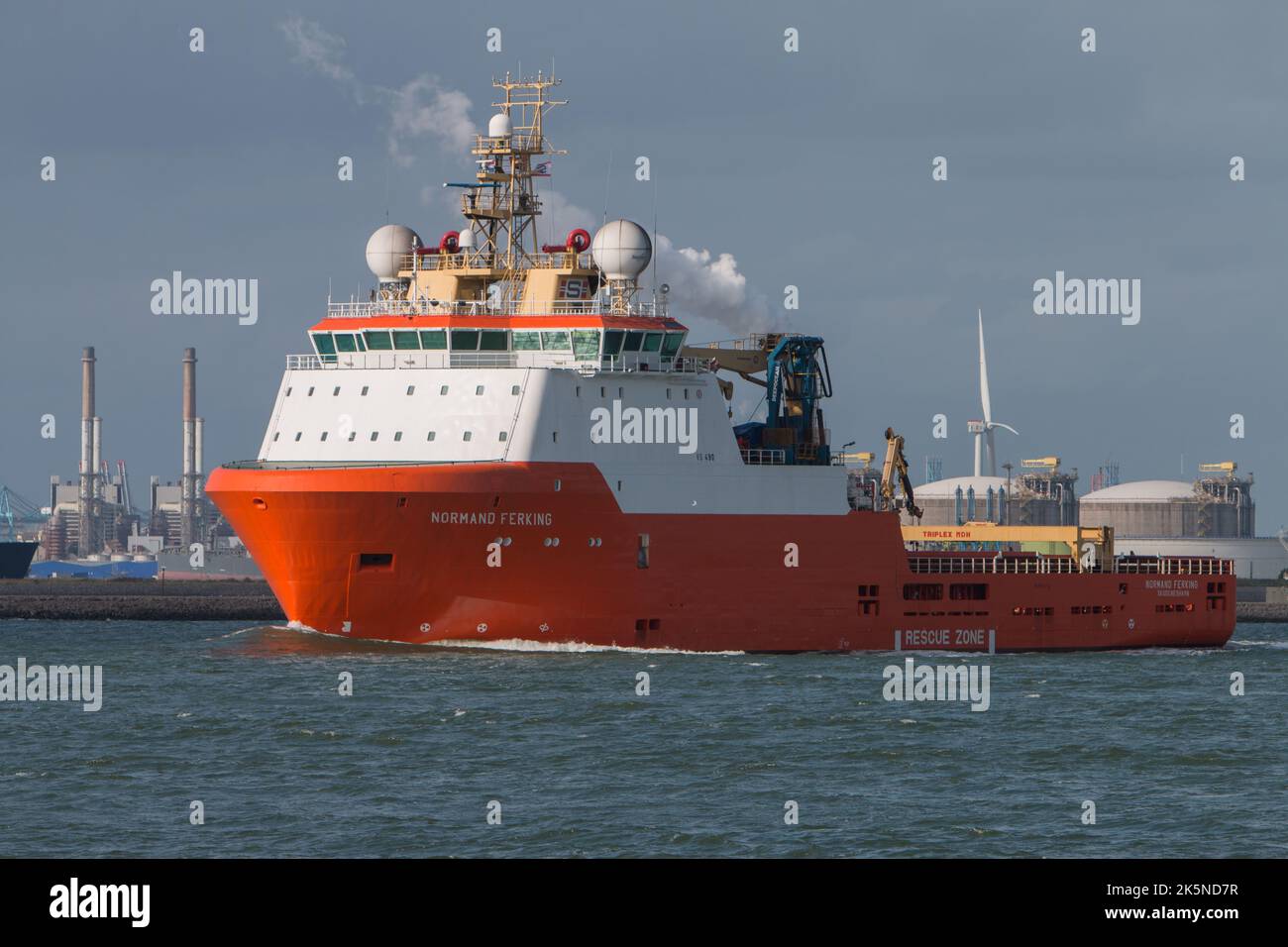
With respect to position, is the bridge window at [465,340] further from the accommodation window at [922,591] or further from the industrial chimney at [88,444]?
the industrial chimney at [88,444]

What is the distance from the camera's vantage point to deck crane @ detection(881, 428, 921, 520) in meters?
56.6

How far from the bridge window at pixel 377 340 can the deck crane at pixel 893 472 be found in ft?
51.9

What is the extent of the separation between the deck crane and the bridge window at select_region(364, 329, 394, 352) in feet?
51.9

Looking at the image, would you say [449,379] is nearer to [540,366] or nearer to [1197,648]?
[540,366]

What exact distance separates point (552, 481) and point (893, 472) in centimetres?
1562

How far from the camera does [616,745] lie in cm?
3353

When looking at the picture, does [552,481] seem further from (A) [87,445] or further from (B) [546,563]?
(A) [87,445]

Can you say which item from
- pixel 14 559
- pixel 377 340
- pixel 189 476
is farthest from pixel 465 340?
pixel 189 476

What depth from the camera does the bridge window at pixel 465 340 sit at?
4822 centimetres

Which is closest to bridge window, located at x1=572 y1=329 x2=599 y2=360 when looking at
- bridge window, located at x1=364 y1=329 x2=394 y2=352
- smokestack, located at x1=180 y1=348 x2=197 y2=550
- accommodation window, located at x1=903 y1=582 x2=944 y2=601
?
bridge window, located at x1=364 y1=329 x2=394 y2=352

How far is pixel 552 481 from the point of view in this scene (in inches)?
1811
